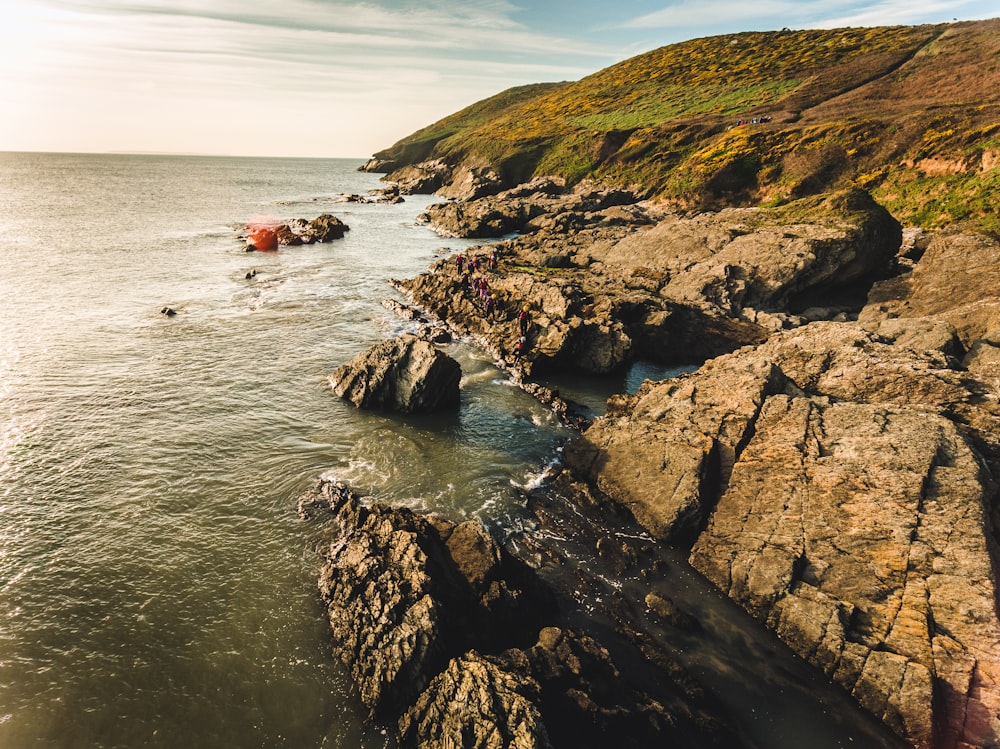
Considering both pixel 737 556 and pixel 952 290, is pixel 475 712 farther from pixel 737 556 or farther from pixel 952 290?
pixel 952 290

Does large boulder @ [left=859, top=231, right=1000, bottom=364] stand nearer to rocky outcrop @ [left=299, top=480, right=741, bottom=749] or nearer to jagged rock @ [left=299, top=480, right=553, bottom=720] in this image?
rocky outcrop @ [left=299, top=480, right=741, bottom=749]

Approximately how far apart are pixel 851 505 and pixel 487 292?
96.8 feet

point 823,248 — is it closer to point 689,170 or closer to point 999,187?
point 999,187

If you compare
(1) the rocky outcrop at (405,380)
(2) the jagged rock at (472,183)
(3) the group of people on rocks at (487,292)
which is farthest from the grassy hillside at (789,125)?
(1) the rocky outcrop at (405,380)

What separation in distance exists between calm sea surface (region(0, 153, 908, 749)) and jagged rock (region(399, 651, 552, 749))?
1412 millimetres

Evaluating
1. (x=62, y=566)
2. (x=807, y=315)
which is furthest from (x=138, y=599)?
(x=807, y=315)

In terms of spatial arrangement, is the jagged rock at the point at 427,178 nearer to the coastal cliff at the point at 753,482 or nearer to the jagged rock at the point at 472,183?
the jagged rock at the point at 472,183

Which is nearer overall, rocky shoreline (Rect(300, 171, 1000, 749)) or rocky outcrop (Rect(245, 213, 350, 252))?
rocky shoreline (Rect(300, 171, 1000, 749))

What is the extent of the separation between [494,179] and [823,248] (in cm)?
9823

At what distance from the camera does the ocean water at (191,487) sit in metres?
11.6

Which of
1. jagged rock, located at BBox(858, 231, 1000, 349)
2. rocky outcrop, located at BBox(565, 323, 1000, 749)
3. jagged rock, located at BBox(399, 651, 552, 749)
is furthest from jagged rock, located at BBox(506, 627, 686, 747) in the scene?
jagged rock, located at BBox(858, 231, 1000, 349)

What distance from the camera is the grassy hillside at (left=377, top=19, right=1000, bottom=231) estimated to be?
5250 centimetres

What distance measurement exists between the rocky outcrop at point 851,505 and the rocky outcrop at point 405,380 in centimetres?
859

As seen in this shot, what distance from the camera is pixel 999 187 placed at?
138 ft
